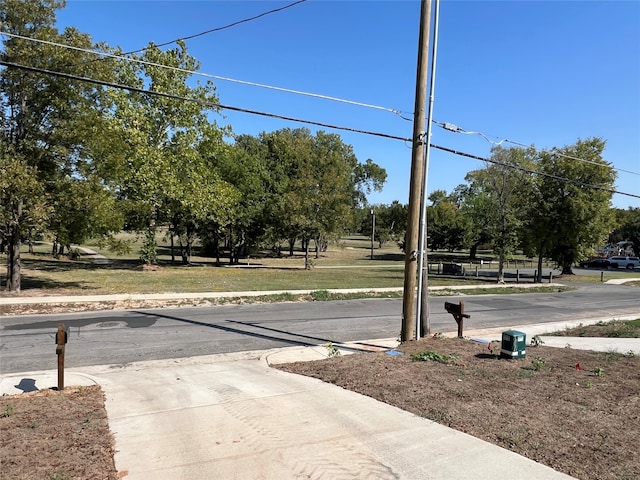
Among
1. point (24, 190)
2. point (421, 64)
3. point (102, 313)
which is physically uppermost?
point (421, 64)

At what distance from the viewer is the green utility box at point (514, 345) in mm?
8406

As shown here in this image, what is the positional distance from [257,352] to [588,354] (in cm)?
679

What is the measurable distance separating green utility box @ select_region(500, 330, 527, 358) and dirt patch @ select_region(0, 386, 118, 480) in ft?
22.2

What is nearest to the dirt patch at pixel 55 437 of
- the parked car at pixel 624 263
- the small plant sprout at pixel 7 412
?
the small plant sprout at pixel 7 412

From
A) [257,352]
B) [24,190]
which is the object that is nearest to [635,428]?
[257,352]

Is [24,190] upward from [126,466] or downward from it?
upward

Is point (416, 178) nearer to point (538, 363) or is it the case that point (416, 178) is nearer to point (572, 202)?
point (538, 363)

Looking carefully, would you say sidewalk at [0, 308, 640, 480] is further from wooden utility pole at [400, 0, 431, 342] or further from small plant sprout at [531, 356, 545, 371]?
small plant sprout at [531, 356, 545, 371]

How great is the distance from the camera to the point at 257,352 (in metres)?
9.63

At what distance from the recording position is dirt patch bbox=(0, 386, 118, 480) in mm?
3965

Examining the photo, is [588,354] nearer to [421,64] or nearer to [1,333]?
[421,64]

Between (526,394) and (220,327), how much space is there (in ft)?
25.9

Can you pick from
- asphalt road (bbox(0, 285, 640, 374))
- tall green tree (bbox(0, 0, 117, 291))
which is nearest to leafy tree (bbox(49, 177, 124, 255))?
tall green tree (bbox(0, 0, 117, 291))

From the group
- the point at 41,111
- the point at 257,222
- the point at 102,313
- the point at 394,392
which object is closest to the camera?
the point at 394,392
